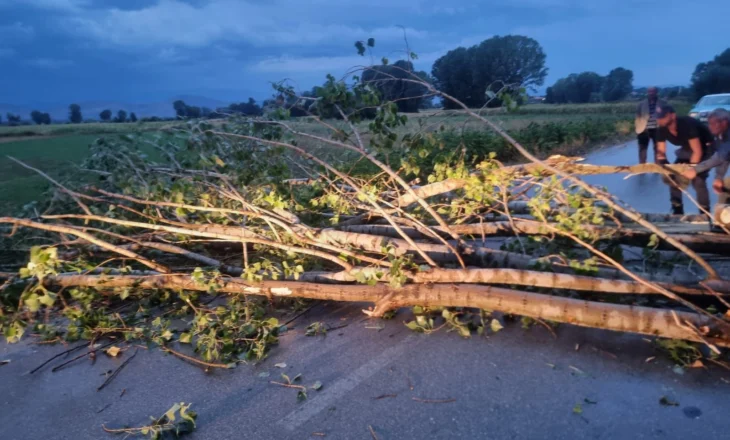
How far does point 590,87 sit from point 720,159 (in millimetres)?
41880

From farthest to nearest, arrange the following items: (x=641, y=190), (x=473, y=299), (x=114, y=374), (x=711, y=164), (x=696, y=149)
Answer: (x=641, y=190) → (x=696, y=149) → (x=711, y=164) → (x=473, y=299) → (x=114, y=374)

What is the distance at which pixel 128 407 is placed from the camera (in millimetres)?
3518

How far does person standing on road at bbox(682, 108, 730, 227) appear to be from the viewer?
5734 millimetres

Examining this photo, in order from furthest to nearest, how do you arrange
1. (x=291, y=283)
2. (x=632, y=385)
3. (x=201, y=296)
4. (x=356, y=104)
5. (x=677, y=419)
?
(x=201, y=296) < (x=356, y=104) < (x=291, y=283) < (x=632, y=385) < (x=677, y=419)

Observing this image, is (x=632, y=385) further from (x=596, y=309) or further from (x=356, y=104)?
(x=356, y=104)

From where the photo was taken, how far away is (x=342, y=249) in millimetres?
4645

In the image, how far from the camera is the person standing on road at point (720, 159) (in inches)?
226

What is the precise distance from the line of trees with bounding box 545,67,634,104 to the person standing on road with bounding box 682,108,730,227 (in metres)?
38.0

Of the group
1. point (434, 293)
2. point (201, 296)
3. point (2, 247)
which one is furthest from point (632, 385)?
point (2, 247)

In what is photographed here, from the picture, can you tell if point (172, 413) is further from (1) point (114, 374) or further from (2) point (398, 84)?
(2) point (398, 84)

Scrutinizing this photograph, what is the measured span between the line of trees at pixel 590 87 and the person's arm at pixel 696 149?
37.5 metres

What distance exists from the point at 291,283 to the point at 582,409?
95.6 inches

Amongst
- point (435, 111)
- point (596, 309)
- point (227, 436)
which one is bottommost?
point (227, 436)

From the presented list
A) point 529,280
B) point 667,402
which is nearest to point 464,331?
point 529,280
